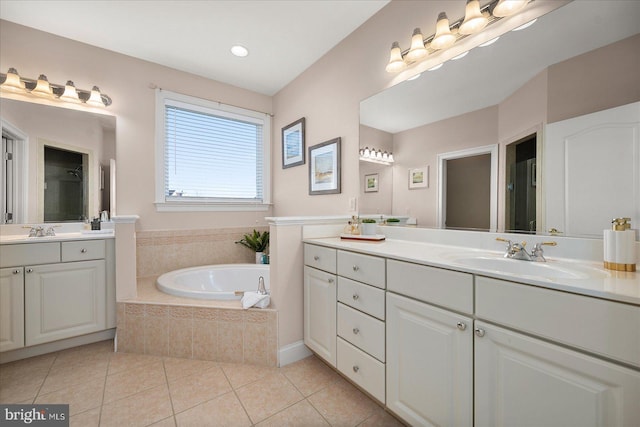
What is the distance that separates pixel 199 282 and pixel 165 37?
7.27ft

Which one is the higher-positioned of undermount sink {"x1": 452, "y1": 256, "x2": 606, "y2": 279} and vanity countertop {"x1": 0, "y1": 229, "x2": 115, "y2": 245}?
vanity countertop {"x1": 0, "y1": 229, "x2": 115, "y2": 245}

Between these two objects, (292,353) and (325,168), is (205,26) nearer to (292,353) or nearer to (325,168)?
(325,168)

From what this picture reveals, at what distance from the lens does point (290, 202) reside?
3020 millimetres

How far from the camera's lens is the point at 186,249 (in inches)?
108

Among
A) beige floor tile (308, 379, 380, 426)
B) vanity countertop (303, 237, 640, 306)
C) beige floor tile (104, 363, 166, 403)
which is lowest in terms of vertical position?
beige floor tile (308, 379, 380, 426)

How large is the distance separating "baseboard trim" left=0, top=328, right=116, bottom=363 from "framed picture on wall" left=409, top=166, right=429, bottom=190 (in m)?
2.64

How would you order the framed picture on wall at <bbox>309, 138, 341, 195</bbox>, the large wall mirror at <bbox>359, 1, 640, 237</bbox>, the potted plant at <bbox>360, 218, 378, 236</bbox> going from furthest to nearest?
the framed picture on wall at <bbox>309, 138, 341, 195</bbox>, the potted plant at <bbox>360, 218, 378, 236</bbox>, the large wall mirror at <bbox>359, 1, 640, 237</bbox>

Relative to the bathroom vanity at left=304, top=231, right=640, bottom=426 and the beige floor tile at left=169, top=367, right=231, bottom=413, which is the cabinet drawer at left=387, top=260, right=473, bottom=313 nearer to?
the bathroom vanity at left=304, top=231, right=640, bottom=426

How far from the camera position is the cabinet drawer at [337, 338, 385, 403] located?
4.27 ft

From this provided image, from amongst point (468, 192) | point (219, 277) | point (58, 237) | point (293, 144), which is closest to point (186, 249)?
point (219, 277)

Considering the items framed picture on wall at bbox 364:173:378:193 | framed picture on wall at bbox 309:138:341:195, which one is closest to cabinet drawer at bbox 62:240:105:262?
framed picture on wall at bbox 309:138:341:195

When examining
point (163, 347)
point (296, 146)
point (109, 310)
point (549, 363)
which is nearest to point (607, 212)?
point (549, 363)

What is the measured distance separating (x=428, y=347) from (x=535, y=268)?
561mm

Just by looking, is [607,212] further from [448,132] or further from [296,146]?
[296,146]
